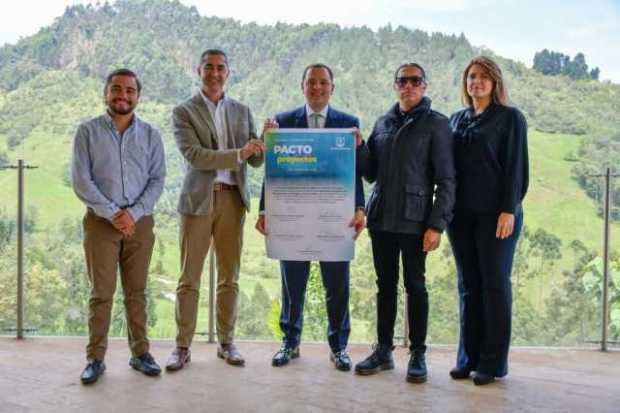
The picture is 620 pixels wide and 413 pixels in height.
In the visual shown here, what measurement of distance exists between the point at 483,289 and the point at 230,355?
1.43m

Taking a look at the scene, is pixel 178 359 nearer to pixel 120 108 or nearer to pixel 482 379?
pixel 120 108

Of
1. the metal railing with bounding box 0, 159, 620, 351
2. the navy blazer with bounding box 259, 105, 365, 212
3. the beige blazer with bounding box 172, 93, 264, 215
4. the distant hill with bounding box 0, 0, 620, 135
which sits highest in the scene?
the distant hill with bounding box 0, 0, 620, 135

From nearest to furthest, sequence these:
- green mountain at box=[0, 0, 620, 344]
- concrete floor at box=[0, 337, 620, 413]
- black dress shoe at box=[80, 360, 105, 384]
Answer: concrete floor at box=[0, 337, 620, 413] → black dress shoe at box=[80, 360, 105, 384] → green mountain at box=[0, 0, 620, 344]

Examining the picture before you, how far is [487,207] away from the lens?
10.5ft

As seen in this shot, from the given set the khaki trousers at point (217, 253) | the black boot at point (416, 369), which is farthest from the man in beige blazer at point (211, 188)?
the black boot at point (416, 369)

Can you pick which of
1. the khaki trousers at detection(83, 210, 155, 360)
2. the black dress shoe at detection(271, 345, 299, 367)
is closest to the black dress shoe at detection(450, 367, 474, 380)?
the black dress shoe at detection(271, 345, 299, 367)

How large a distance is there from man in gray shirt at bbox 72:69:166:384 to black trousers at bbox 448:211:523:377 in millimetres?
1594

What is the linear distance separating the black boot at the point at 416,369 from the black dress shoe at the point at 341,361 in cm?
34

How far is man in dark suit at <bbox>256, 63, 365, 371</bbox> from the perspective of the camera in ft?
11.5

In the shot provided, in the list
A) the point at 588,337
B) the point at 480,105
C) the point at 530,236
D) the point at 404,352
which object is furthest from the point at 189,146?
the point at 530,236

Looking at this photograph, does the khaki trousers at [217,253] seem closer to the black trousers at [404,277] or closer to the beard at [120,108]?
the beard at [120,108]

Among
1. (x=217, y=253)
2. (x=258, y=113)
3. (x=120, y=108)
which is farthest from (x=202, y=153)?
(x=258, y=113)

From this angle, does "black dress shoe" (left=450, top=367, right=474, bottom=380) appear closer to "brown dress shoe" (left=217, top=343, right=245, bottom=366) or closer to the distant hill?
"brown dress shoe" (left=217, top=343, right=245, bottom=366)

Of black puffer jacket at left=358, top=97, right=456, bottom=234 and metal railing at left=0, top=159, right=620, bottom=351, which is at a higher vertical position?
black puffer jacket at left=358, top=97, right=456, bottom=234
